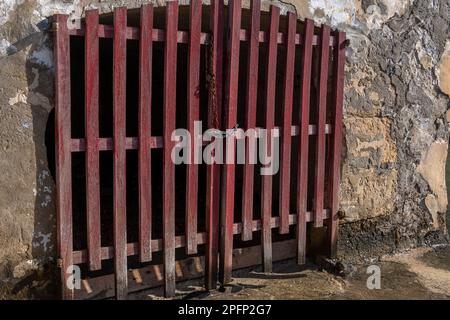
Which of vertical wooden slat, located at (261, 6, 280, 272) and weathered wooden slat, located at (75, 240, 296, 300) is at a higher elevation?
vertical wooden slat, located at (261, 6, 280, 272)

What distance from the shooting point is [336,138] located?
3.59 m

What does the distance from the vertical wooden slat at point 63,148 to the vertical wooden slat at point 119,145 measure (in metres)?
0.25

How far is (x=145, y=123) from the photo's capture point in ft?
9.53

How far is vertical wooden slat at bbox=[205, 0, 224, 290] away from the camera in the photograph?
121 inches

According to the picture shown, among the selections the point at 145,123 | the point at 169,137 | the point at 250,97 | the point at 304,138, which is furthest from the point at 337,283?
the point at 145,123

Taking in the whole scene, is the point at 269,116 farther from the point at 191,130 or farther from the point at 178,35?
the point at 178,35

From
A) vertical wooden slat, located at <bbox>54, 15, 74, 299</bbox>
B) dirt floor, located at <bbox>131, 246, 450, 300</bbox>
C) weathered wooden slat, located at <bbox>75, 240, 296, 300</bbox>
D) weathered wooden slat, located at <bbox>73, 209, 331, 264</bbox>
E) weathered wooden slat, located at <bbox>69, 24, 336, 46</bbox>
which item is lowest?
dirt floor, located at <bbox>131, 246, 450, 300</bbox>

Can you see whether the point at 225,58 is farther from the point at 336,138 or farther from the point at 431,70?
the point at 431,70

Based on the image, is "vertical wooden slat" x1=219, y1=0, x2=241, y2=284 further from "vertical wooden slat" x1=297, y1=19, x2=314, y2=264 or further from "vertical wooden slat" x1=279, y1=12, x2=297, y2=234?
"vertical wooden slat" x1=297, y1=19, x2=314, y2=264

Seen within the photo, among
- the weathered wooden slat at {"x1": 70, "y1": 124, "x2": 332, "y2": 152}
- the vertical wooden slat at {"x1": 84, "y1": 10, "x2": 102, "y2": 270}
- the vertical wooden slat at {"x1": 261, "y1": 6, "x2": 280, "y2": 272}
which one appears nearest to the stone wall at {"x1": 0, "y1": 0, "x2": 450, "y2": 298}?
the vertical wooden slat at {"x1": 261, "y1": 6, "x2": 280, "y2": 272}

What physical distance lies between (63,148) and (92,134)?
0.17 metres

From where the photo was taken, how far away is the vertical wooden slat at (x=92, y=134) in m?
2.70

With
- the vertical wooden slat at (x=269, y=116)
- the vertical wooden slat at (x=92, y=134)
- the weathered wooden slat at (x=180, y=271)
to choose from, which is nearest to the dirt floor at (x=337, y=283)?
the weathered wooden slat at (x=180, y=271)
